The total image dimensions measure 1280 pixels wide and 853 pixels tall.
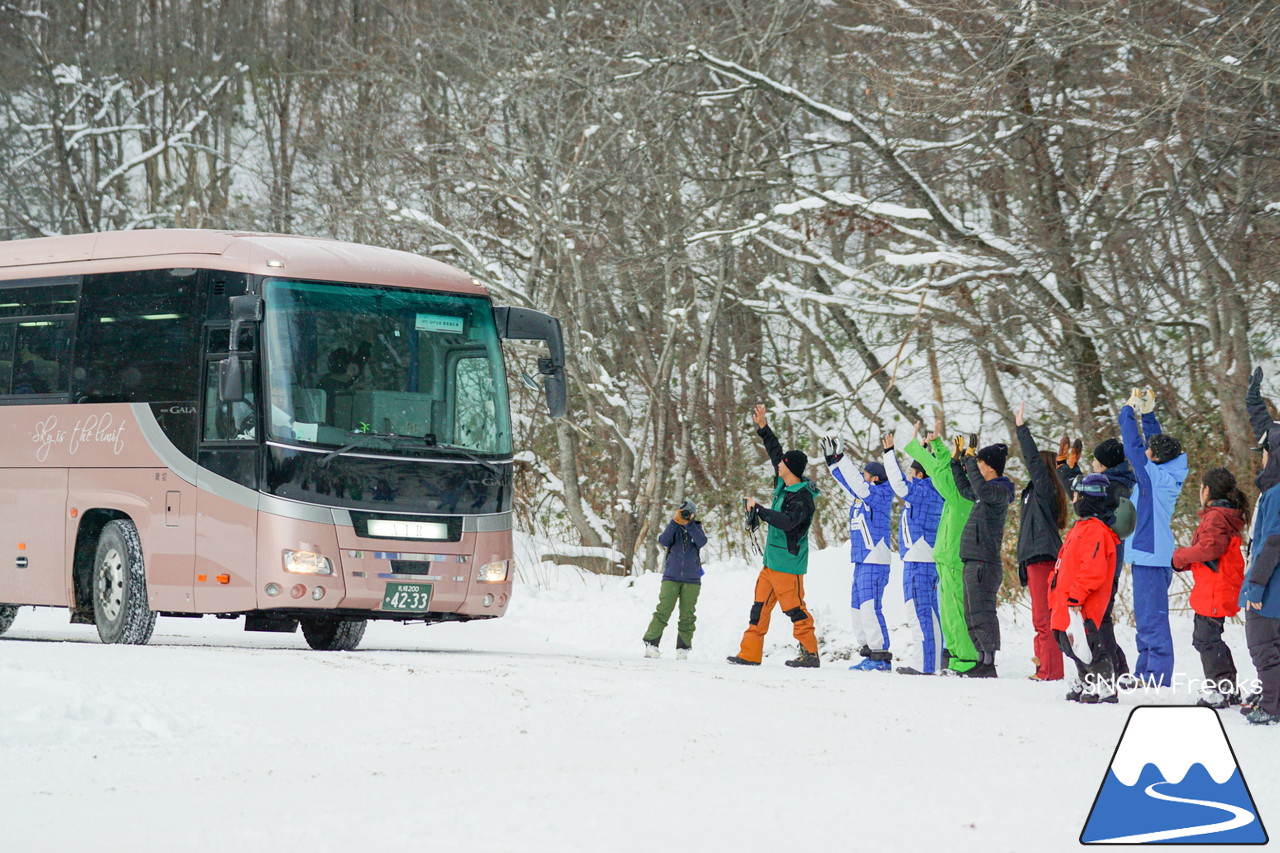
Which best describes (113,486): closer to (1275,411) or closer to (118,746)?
(118,746)

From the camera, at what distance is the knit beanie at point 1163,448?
425 inches

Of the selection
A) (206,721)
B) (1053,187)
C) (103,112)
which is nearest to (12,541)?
(206,721)

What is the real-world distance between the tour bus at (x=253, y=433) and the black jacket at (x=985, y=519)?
3.39 m

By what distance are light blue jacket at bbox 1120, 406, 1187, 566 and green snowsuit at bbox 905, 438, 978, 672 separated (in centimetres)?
156

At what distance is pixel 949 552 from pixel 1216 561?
9.16 feet

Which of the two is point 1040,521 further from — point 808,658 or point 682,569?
point 682,569

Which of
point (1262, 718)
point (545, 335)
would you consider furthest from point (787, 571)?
point (1262, 718)

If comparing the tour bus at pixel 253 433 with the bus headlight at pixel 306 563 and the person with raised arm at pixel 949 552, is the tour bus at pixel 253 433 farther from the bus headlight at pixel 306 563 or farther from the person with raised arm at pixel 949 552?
the person with raised arm at pixel 949 552

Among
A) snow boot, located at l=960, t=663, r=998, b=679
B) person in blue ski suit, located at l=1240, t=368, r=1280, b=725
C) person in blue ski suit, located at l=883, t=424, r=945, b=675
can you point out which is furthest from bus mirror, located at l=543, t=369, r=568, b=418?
person in blue ski suit, located at l=1240, t=368, r=1280, b=725

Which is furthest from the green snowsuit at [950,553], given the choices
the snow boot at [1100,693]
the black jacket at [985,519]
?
the snow boot at [1100,693]

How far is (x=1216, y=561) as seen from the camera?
32.1 ft

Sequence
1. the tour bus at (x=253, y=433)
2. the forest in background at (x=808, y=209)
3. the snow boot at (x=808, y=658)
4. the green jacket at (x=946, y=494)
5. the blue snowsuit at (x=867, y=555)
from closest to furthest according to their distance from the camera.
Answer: the tour bus at (x=253, y=433)
the green jacket at (x=946, y=494)
the snow boot at (x=808, y=658)
the blue snowsuit at (x=867, y=555)
the forest in background at (x=808, y=209)

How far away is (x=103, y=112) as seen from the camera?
34.6m

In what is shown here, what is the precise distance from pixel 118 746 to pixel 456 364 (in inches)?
210
